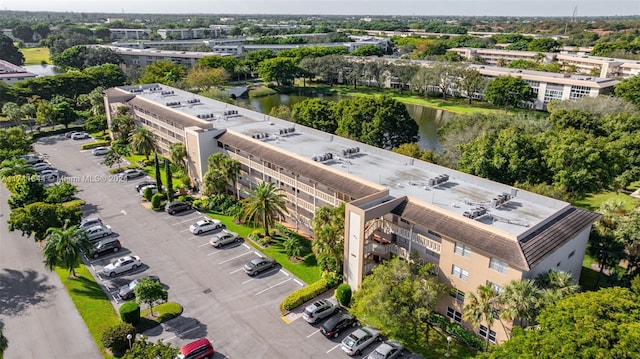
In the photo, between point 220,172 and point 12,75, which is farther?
point 12,75

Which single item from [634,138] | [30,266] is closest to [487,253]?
[30,266]

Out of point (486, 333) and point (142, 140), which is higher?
point (142, 140)

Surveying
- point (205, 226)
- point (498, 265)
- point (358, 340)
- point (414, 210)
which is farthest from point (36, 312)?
point (498, 265)

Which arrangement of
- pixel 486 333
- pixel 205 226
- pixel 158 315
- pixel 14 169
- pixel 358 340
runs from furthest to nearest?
pixel 14 169
pixel 205 226
pixel 158 315
pixel 486 333
pixel 358 340

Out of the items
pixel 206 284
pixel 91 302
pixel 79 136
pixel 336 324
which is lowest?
pixel 206 284

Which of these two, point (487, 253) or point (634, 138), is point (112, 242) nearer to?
point (487, 253)

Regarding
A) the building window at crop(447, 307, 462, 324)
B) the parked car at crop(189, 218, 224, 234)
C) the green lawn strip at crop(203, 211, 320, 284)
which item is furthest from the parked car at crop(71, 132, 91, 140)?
the building window at crop(447, 307, 462, 324)

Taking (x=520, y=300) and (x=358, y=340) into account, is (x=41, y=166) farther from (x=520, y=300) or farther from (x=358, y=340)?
(x=520, y=300)

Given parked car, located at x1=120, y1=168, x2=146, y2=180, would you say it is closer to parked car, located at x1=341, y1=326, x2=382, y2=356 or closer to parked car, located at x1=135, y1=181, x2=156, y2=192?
parked car, located at x1=135, y1=181, x2=156, y2=192
